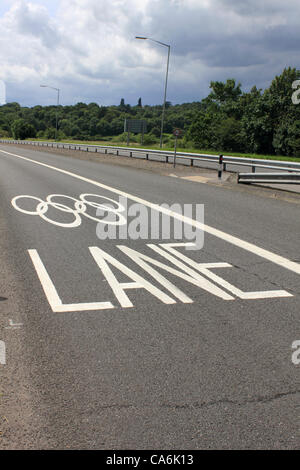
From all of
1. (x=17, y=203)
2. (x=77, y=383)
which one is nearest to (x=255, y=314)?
(x=77, y=383)

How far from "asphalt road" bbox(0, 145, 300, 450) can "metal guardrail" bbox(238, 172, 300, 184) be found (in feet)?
21.2

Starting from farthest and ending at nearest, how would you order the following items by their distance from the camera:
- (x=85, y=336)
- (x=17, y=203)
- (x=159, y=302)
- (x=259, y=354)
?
(x=17, y=203) < (x=159, y=302) < (x=85, y=336) < (x=259, y=354)

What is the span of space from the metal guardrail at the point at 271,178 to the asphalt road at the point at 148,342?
647 centimetres

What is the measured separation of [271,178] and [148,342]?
12214 mm

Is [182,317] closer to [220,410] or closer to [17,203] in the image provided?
[220,410]

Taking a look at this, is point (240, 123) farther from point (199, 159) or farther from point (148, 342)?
point (148, 342)

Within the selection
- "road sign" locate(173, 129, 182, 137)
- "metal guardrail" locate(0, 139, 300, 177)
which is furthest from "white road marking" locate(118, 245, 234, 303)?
"road sign" locate(173, 129, 182, 137)

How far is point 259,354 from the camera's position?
Result: 13.2 feet

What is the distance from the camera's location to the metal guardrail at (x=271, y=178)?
47.5ft

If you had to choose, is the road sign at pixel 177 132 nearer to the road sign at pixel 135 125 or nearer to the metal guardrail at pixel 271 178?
the metal guardrail at pixel 271 178

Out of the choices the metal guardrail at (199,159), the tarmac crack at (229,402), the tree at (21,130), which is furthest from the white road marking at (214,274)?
the tree at (21,130)

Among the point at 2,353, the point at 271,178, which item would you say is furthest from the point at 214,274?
Answer: the point at 271,178

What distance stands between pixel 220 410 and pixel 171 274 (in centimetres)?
303

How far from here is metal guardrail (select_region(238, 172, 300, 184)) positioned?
14.5m
